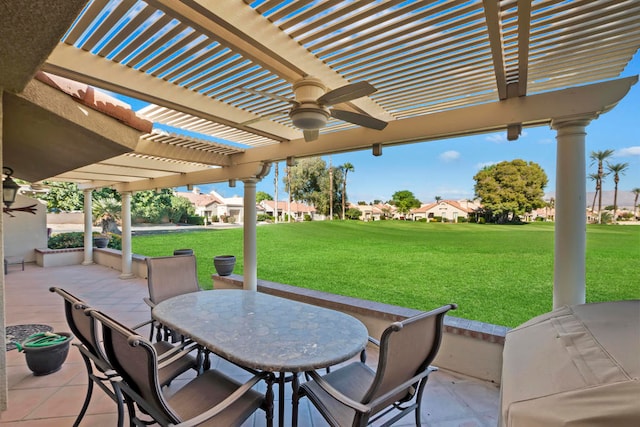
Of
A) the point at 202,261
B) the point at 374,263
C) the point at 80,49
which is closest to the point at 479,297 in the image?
the point at 374,263

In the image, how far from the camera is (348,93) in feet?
6.41

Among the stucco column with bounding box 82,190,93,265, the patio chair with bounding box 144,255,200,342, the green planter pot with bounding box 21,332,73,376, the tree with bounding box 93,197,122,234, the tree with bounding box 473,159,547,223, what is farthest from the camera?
the tree with bounding box 473,159,547,223

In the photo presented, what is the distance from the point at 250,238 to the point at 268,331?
3.00 m

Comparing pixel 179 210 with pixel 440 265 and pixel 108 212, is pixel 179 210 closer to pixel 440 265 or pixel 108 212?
pixel 108 212

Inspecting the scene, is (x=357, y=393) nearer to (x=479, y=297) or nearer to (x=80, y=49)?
(x=80, y=49)

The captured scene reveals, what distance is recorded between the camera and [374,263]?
11219 mm

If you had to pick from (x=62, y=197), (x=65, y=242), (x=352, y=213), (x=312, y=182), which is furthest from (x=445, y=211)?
(x=62, y=197)

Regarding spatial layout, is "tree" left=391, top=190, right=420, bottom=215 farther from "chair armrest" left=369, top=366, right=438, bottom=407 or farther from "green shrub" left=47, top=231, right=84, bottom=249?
"chair armrest" left=369, top=366, right=438, bottom=407

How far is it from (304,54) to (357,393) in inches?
98.8

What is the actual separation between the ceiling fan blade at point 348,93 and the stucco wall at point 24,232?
39.1ft

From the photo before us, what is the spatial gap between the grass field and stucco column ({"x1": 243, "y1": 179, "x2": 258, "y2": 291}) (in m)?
3.12

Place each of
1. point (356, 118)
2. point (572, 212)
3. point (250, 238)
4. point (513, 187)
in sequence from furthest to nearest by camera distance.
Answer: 1. point (513, 187)
2. point (250, 238)
3. point (572, 212)
4. point (356, 118)

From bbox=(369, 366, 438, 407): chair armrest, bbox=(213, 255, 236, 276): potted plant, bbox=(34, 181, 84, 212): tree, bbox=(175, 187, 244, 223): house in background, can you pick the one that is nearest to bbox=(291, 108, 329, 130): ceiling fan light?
bbox=(369, 366, 438, 407): chair armrest

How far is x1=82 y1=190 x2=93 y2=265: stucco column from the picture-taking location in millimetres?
9179
